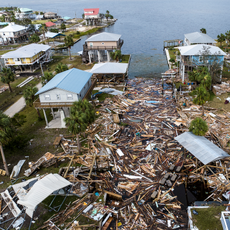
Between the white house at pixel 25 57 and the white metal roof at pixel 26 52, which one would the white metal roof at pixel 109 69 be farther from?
the white metal roof at pixel 26 52

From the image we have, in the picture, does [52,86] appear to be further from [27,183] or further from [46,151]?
[27,183]

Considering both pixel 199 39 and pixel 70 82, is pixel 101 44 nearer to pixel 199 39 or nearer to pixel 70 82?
pixel 199 39

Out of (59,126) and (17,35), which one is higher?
(17,35)

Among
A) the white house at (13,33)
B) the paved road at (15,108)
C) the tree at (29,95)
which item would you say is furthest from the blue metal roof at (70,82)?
the white house at (13,33)

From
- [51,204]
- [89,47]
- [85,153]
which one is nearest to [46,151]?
[85,153]

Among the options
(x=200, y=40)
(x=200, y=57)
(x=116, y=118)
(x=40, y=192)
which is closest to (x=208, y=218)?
(x=40, y=192)

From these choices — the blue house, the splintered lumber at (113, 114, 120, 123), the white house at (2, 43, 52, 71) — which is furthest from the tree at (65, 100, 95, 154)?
the white house at (2, 43, 52, 71)

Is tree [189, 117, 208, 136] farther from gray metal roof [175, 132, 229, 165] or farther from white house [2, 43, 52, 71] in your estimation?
white house [2, 43, 52, 71]
